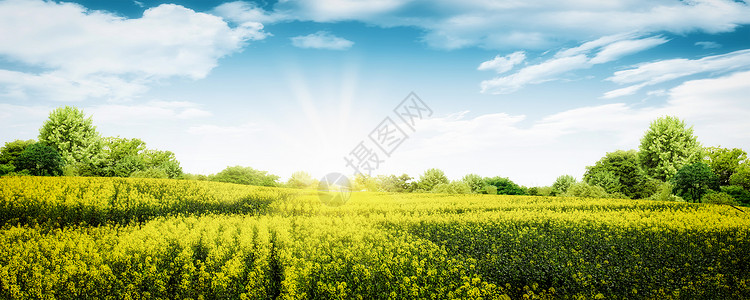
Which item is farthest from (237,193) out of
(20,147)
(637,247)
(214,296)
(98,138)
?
(20,147)

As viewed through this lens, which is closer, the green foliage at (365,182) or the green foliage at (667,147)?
the green foliage at (667,147)

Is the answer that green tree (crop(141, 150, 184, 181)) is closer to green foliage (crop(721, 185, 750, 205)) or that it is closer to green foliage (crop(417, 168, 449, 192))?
green foliage (crop(417, 168, 449, 192))

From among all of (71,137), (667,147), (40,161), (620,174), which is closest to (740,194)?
(667,147)

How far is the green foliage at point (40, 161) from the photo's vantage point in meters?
30.7

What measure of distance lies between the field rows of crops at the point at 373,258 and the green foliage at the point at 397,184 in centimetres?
4140

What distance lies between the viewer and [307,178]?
189 ft

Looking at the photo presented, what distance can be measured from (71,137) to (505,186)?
195 feet

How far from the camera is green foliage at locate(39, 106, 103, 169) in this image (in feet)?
134

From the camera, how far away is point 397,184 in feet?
193

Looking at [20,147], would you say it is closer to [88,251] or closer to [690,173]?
[88,251]

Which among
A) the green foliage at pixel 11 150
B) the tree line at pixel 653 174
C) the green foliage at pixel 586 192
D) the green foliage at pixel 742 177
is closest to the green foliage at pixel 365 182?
the tree line at pixel 653 174

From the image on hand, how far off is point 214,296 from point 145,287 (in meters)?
2.04

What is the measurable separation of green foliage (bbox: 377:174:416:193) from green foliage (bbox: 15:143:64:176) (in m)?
41.1

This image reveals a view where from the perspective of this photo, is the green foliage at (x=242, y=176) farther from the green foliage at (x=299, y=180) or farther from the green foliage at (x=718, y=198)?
the green foliage at (x=718, y=198)
